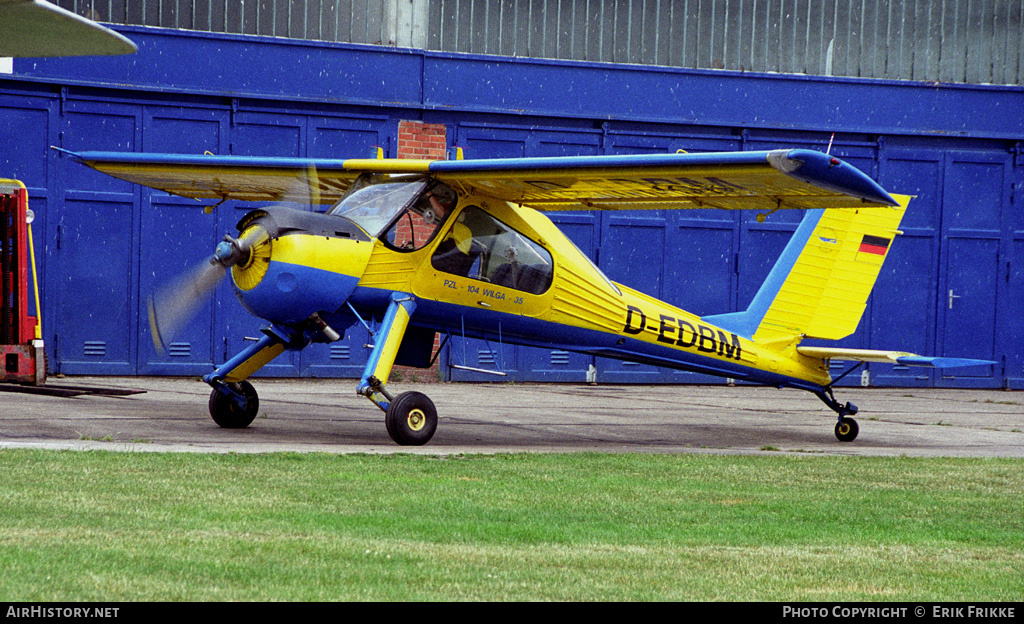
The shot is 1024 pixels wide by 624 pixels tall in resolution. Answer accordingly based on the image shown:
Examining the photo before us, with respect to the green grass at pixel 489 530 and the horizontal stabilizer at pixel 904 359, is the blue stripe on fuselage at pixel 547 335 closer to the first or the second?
the horizontal stabilizer at pixel 904 359

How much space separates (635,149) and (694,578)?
44.8 ft

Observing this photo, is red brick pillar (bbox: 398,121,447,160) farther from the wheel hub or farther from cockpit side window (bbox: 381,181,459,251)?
the wheel hub

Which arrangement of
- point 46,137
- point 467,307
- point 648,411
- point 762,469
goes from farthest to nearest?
1. point 46,137
2. point 648,411
3. point 467,307
4. point 762,469

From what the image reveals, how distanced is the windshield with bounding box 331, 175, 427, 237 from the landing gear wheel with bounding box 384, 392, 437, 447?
138 centimetres

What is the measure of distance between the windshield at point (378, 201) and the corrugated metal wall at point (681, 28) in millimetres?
7479

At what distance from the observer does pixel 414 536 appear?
4.98 metres

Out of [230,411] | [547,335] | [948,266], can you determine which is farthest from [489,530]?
[948,266]

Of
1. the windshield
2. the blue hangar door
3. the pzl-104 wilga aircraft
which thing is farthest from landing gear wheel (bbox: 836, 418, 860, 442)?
the blue hangar door

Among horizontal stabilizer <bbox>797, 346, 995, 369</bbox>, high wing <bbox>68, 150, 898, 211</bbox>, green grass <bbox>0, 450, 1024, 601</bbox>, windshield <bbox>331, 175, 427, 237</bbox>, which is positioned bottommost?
green grass <bbox>0, 450, 1024, 601</bbox>

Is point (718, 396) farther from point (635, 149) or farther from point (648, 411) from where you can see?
point (635, 149)

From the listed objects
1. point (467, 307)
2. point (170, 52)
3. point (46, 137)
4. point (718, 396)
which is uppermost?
point (170, 52)

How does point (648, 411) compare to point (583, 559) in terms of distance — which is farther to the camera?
point (648, 411)

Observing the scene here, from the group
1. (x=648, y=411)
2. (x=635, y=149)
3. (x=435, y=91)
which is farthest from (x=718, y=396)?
(x=435, y=91)

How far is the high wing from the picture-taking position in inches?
324
